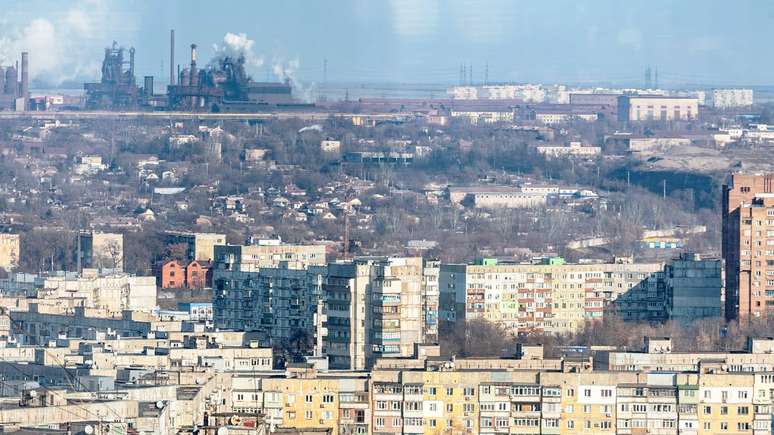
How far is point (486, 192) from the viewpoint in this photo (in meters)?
68.9

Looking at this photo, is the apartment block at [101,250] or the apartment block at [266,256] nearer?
the apartment block at [266,256]

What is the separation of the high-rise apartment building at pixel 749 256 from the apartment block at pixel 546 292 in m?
0.91

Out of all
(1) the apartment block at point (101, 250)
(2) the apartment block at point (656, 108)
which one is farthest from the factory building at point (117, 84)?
(1) the apartment block at point (101, 250)

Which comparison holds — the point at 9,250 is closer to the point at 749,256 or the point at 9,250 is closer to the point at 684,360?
the point at 749,256

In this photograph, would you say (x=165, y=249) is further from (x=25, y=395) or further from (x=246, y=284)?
(x=25, y=395)

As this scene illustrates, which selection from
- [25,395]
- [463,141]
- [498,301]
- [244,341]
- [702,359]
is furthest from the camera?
[463,141]

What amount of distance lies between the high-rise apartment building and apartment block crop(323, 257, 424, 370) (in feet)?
27.8

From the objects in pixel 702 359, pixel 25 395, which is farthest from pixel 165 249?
pixel 25 395

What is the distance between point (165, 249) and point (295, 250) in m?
8.61

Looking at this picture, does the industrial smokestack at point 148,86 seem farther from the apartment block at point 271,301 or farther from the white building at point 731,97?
the apartment block at point 271,301

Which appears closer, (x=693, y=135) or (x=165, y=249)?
(x=165, y=249)

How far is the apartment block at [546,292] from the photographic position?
120ft

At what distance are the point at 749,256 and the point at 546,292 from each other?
110 inches

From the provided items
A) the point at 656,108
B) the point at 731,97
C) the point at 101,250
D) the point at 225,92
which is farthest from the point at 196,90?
the point at 101,250
